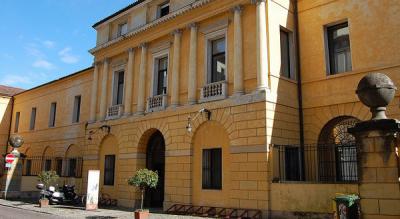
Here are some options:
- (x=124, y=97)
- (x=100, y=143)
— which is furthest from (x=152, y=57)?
(x=100, y=143)

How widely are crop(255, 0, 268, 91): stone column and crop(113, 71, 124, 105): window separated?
33.3ft

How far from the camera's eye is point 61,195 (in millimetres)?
20562

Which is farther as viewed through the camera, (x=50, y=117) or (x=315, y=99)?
(x=50, y=117)

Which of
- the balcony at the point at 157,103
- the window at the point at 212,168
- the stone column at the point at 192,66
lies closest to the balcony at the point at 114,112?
the balcony at the point at 157,103

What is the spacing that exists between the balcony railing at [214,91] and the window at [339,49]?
14.3 ft

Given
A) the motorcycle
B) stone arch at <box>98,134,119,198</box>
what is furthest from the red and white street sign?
stone arch at <box>98,134,119,198</box>

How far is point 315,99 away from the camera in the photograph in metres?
15.9

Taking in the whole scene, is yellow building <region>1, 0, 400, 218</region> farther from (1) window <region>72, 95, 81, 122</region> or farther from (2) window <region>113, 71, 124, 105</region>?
(1) window <region>72, 95, 81, 122</region>

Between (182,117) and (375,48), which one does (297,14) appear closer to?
(375,48)

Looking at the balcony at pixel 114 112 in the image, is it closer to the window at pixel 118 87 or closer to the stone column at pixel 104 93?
the stone column at pixel 104 93

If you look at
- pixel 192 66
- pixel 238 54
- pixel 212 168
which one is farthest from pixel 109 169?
pixel 238 54

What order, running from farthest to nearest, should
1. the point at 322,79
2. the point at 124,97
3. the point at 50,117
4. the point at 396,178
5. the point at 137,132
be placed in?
the point at 50,117 < the point at 124,97 < the point at 137,132 < the point at 322,79 < the point at 396,178

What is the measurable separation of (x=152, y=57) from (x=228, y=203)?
8.95 meters

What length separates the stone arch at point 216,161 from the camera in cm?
1568
